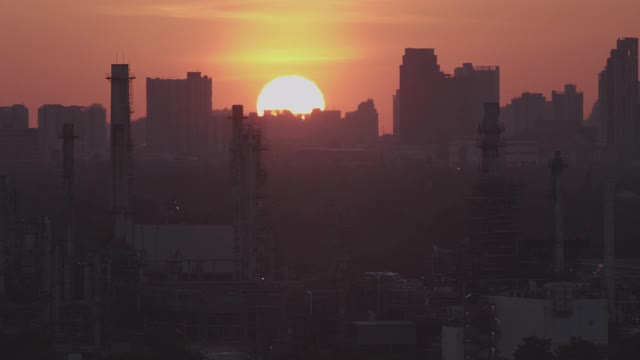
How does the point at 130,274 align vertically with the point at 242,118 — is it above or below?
below

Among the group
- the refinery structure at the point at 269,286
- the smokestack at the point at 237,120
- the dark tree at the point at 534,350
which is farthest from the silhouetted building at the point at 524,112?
the dark tree at the point at 534,350

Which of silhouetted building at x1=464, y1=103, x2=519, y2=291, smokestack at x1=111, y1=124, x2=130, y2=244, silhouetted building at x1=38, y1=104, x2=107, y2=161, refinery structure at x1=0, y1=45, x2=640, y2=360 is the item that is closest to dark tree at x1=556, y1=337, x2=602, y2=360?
refinery structure at x1=0, y1=45, x2=640, y2=360

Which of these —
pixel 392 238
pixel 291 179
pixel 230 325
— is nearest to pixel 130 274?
pixel 230 325

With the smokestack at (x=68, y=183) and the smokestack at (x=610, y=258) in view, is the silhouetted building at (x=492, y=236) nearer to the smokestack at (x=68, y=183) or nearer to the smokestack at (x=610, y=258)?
the smokestack at (x=610, y=258)

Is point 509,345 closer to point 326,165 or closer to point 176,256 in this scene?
point 176,256

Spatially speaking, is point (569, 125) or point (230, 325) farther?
point (569, 125)

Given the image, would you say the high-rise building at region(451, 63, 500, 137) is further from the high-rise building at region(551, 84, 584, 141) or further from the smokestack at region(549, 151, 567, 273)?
the smokestack at region(549, 151, 567, 273)
